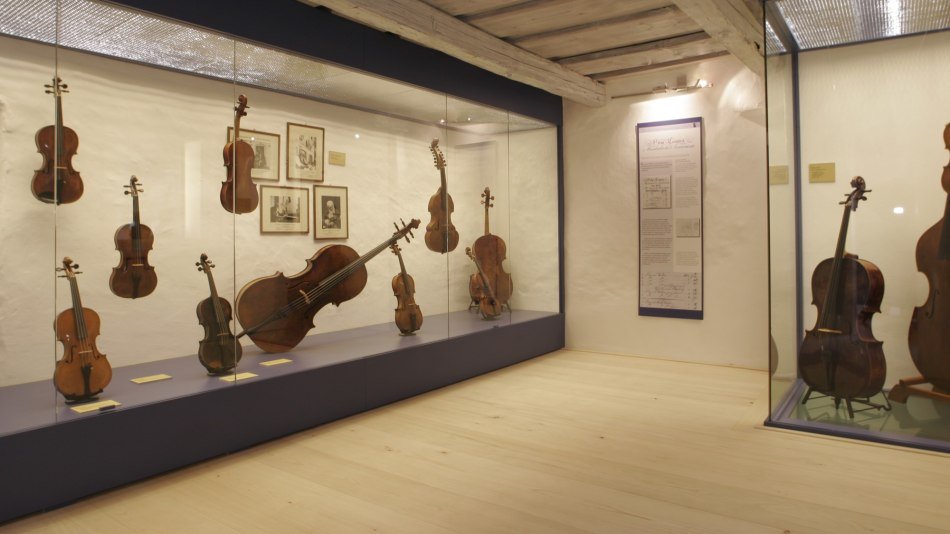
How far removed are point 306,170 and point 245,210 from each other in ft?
1.65

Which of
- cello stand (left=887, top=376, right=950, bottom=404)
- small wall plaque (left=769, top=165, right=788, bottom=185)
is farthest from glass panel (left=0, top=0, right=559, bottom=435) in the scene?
cello stand (left=887, top=376, right=950, bottom=404)

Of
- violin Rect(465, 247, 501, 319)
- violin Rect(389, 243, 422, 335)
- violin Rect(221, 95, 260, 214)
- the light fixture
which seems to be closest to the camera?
violin Rect(221, 95, 260, 214)

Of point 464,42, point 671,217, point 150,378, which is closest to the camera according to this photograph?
point 150,378

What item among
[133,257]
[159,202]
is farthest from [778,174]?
[133,257]

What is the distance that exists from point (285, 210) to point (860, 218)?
124 inches

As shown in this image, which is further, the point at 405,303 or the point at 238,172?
the point at 405,303

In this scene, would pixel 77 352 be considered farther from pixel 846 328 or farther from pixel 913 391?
pixel 913 391

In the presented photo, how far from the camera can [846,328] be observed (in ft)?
10.7

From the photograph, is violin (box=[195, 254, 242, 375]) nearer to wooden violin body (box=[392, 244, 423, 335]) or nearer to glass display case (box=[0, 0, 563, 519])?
glass display case (box=[0, 0, 563, 519])

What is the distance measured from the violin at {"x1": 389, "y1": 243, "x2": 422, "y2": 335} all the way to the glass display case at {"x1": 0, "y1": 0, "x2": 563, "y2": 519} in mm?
11

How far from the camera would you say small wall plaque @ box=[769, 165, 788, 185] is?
3395mm

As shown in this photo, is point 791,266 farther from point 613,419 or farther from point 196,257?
point 196,257

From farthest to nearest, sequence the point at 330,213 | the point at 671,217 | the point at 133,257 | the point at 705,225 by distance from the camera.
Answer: the point at 671,217, the point at 705,225, the point at 330,213, the point at 133,257


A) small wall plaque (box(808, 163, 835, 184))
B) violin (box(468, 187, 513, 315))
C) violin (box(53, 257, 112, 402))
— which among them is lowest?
violin (box(53, 257, 112, 402))
